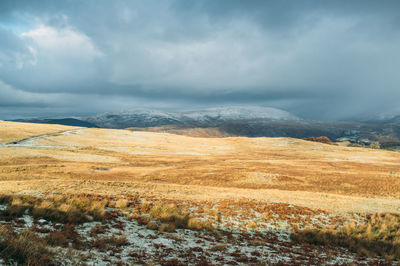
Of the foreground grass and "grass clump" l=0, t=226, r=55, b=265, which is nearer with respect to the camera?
"grass clump" l=0, t=226, r=55, b=265

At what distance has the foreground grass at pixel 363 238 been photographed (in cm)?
1423

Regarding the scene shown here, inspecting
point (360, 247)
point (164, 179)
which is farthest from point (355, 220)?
point (164, 179)

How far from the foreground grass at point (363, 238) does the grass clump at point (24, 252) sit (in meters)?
14.2

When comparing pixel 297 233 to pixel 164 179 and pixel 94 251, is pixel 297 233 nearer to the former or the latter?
pixel 94 251

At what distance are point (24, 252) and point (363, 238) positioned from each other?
19656 millimetres

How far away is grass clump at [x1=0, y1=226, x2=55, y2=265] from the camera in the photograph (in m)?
6.71

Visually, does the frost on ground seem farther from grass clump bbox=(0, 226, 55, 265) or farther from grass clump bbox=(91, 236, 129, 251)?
grass clump bbox=(0, 226, 55, 265)

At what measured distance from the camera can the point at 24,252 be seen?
7031mm

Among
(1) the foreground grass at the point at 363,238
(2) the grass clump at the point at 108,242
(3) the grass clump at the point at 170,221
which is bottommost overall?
(1) the foreground grass at the point at 363,238

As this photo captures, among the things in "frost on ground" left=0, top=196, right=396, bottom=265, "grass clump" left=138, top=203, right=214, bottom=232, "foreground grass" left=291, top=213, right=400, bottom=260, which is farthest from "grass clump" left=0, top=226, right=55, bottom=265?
"foreground grass" left=291, top=213, right=400, bottom=260

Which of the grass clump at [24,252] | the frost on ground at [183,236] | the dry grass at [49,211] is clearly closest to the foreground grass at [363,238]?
the frost on ground at [183,236]

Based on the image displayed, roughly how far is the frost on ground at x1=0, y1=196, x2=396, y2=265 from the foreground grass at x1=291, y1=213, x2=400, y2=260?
0.90m

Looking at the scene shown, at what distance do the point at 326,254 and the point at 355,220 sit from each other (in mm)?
9038

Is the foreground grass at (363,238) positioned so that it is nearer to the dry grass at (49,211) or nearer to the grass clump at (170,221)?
the grass clump at (170,221)
